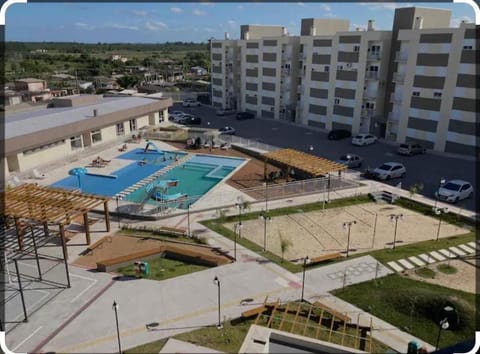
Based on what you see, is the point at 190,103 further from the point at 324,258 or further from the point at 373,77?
the point at 324,258

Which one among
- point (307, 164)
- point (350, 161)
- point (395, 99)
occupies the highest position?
point (395, 99)

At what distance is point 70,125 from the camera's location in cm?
4109

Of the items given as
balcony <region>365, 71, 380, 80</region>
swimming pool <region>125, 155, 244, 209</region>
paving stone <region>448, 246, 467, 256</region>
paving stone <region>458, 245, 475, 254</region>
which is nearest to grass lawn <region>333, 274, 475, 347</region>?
paving stone <region>448, 246, 467, 256</region>

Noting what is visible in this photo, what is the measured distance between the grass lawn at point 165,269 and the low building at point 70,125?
21411mm

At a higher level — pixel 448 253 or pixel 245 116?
pixel 245 116

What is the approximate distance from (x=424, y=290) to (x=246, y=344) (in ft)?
35.5

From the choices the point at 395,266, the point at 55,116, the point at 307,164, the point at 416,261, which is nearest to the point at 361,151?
the point at 307,164

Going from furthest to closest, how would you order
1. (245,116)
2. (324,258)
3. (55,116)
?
(245,116)
(55,116)
(324,258)

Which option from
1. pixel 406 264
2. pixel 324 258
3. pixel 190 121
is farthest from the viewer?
pixel 190 121

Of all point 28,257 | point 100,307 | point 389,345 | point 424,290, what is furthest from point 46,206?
point 424,290

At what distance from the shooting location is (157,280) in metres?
19.7

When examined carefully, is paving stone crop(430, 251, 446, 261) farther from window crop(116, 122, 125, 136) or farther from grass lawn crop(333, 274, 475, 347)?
window crop(116, 122, 125, 136)

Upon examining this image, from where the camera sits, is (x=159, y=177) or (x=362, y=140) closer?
(x=159, y=177)

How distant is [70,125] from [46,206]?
21.3 m
